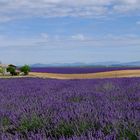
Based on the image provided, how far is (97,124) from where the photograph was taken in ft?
11.5

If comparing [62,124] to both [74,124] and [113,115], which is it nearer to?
[74,124]

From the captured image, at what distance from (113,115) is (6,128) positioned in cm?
103

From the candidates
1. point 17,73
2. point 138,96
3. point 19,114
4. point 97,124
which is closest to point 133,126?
point 97,124

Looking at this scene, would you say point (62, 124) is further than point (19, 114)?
No

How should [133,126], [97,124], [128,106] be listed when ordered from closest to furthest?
[133,126] < [97,124] < [128,106]

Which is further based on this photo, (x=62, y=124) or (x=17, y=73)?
(x=17, y=73)

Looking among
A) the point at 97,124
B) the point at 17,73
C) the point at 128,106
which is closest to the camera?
the point at 97,124

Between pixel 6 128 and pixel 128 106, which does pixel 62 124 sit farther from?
pixel 128 106

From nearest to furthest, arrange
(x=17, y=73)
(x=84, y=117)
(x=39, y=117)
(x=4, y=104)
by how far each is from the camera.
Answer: (x=84, y=117)
(x=39, y=117)
(x=4, y=104)
(x=17, y=73)

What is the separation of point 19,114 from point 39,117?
0.32 m

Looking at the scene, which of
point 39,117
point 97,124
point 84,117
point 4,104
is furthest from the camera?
point 4,104

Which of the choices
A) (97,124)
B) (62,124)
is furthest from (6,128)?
(97,124)

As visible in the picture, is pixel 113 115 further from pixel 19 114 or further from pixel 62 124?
Answer: pixel 19 114

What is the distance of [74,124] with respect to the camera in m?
3.55
